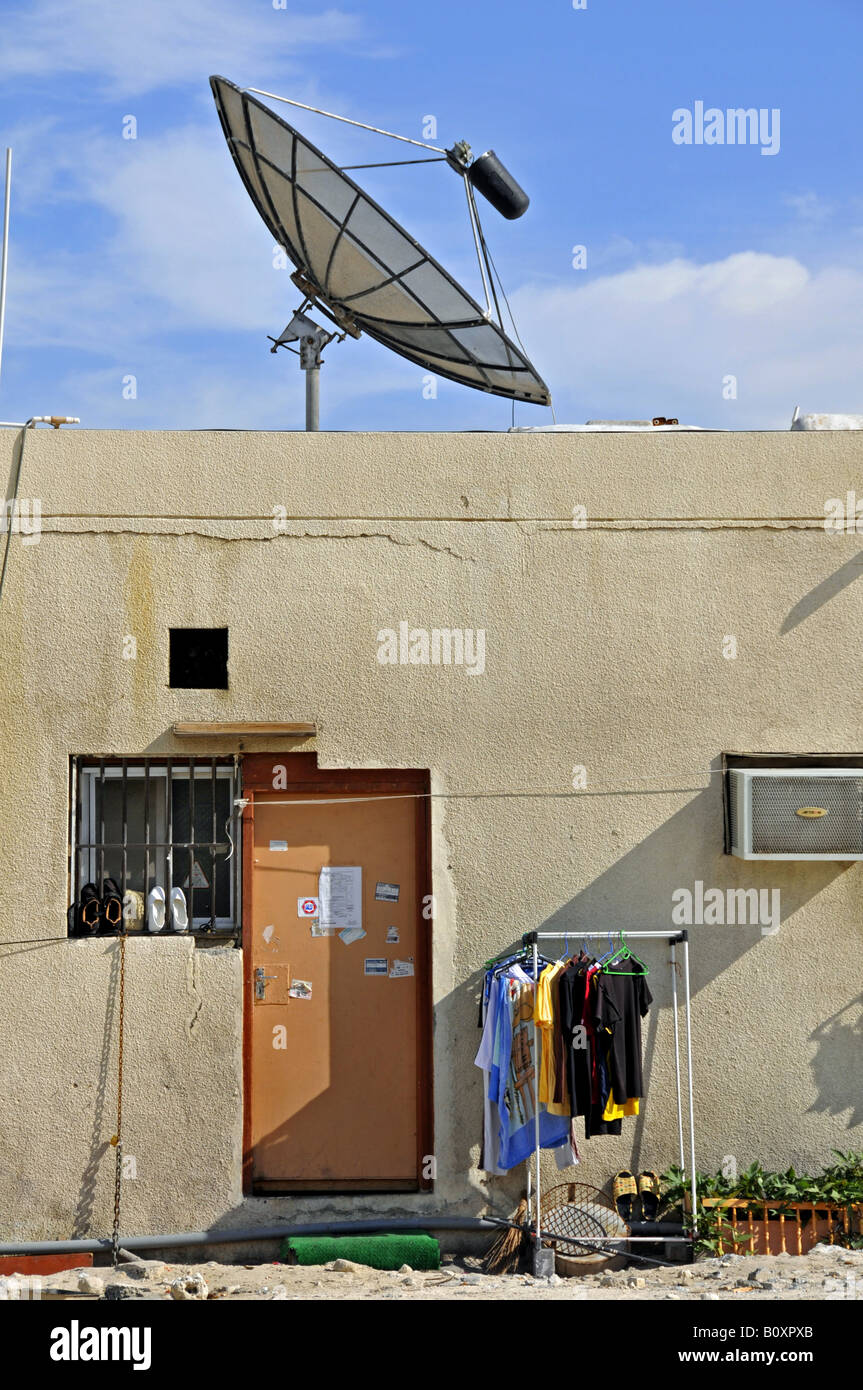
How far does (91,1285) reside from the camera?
21.1 feet

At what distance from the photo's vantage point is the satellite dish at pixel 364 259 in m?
8.00

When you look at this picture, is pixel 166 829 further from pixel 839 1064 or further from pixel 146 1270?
pixel 839 1064

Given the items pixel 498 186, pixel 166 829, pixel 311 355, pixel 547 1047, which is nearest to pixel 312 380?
pixel 311 355

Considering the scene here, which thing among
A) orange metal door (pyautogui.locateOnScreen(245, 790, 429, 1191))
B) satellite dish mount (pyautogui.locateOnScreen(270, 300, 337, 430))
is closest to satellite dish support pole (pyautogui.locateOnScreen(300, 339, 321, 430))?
satellite dish mount (pyautogui.locateOnScreen(270, 300, 337, 430))

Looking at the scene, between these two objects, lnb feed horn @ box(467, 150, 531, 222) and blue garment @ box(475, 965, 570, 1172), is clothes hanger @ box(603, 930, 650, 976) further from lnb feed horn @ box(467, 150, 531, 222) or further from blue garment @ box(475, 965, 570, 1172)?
lnb feed horn @ box(467, 150, 531, 222)

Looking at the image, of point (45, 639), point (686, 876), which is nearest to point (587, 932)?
point (686, 876)

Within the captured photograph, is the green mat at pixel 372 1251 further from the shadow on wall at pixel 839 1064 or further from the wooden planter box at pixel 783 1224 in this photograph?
the shadow on wall at pixel 839 1064

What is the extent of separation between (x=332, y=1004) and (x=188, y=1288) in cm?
171

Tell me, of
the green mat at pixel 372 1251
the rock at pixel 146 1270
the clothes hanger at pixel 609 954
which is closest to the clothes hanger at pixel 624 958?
the clothes hanger at pixel 609 954

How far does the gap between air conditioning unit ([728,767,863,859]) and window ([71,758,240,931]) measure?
296cm

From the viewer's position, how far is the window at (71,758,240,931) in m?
7.50

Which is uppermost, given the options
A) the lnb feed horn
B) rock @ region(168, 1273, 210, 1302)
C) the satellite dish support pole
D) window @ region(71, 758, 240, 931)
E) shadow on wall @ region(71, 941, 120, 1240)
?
the lnb feed horn

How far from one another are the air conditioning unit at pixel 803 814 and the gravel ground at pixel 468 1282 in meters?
2.13
